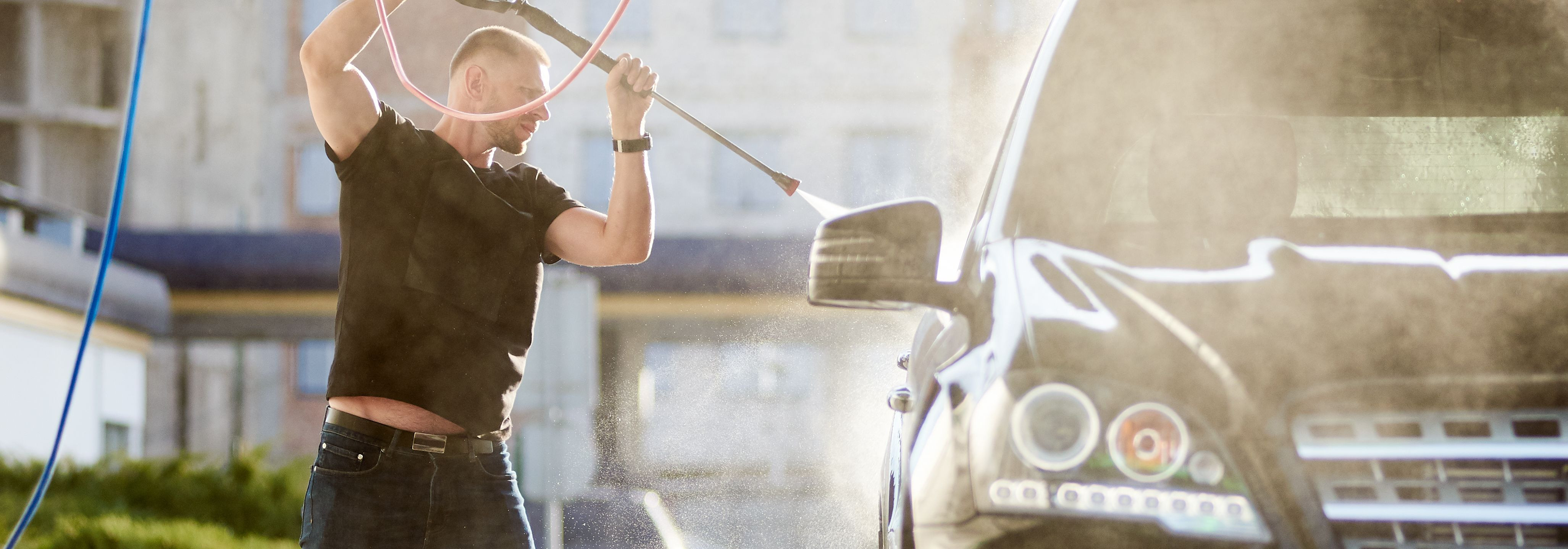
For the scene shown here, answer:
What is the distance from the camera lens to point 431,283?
2.82 m

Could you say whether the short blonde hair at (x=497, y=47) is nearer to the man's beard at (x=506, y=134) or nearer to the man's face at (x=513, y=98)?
the man's face at (x=513, y=98)

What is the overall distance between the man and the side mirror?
0.75 meters

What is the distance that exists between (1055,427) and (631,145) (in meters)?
1.34

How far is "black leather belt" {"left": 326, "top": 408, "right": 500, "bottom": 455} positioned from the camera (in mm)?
2773

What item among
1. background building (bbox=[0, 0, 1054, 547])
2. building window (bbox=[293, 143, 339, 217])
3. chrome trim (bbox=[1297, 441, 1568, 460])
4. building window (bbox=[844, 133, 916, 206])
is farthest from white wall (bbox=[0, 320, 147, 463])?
A: building window (bbox=[844, 133, 916, 206])

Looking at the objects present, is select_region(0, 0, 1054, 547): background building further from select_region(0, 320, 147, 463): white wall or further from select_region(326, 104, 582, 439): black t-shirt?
select_region(326, 104, 582, 439): black t-shirt

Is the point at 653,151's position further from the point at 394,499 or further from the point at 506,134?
the point at 394,499

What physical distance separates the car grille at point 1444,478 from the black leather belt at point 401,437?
1.67 m

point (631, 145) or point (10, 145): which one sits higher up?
point (10, 145)

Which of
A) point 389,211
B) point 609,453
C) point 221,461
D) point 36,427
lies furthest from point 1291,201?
point 609,453

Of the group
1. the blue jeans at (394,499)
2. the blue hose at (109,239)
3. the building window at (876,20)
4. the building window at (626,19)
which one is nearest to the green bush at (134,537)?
the blue hose at (109,239)

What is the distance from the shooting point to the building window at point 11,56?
25781mm

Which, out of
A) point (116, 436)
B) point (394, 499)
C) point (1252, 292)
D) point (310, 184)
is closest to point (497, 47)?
point (394, 499)

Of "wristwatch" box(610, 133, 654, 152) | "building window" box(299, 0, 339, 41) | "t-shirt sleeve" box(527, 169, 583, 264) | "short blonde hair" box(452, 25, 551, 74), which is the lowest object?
"t-shirt sleeve" box(527, 169, 583, 264)
